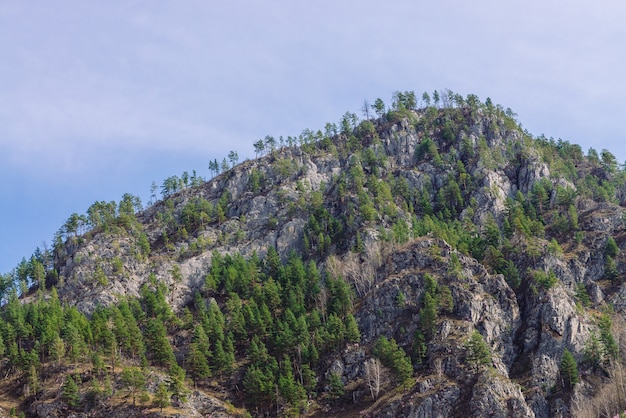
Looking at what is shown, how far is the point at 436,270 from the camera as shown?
140 metres

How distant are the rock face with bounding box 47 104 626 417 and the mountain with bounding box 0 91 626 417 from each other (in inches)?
18.1

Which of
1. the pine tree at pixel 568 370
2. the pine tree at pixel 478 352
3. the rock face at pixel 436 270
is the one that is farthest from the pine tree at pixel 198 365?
the pine tree at pixel 568 370

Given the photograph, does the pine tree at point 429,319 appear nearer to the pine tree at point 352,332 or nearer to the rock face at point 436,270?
the rock face at point 436,270

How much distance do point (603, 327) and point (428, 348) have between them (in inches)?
1374

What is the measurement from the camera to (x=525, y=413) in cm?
10494

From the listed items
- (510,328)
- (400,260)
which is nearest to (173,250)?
(400,260)

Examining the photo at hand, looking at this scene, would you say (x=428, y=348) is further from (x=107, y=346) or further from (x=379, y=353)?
(x=107, y=346)

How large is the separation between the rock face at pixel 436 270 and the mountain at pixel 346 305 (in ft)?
1.51

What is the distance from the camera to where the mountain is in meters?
114

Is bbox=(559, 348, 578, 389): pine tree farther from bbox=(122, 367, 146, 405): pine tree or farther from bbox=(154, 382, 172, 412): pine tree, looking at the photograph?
bbox=(122, 367, 146, 405): pine tree

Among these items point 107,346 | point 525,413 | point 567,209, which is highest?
point 567,209

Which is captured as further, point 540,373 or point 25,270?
point 25,270

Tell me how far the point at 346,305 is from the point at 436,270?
2189 cm

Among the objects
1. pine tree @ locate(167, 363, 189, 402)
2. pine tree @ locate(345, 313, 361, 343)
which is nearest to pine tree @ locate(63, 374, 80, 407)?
pine tree @ locate(167, 363, 189, 402)
